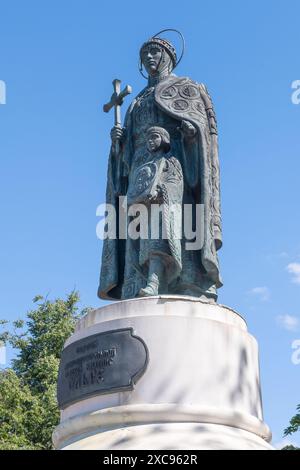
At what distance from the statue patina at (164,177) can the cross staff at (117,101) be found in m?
0.01

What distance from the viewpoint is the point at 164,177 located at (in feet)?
27.9

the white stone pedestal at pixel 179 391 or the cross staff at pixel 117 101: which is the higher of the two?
the cross staff at pixel 117 101

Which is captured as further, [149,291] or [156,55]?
[156,55]

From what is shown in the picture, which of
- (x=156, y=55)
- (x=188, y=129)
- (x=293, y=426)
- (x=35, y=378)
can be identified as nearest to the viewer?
(x=188, y=129)

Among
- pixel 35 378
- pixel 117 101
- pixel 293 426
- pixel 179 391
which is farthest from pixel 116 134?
Answer: pixel 35 378

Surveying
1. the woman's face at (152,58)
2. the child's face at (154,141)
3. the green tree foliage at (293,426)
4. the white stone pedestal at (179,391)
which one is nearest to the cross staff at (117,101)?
the woman's face at (152,58)

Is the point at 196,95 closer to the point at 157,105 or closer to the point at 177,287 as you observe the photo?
the point at 157,105

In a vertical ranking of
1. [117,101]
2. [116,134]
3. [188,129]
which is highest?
[117,101]

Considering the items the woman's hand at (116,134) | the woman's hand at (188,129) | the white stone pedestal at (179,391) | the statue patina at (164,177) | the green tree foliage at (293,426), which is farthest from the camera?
the green tree foliage at (293,426)

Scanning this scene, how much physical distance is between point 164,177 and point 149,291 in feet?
4.53

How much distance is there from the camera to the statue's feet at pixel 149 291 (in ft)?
25.6

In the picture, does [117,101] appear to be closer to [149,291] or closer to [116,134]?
[116,134]

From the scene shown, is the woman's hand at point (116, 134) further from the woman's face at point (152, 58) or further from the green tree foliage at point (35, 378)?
the green tree foliage at point (35, 378)

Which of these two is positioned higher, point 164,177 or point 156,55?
point 156,55
